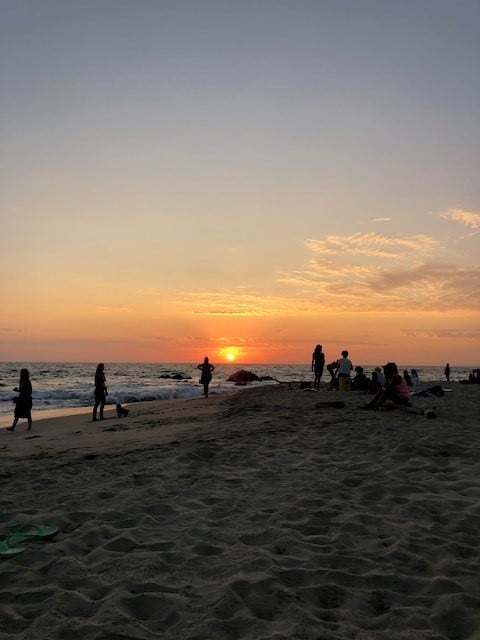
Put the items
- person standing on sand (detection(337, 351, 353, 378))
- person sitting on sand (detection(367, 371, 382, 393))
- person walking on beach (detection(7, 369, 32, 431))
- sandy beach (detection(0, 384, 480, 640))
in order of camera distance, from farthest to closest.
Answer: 1. person standing on sand (detection(337, 351, 353, 378))
2. person sitting on sand (detection(367, 371, 382, 393))
3. person walking on beach (detection(7, 369, 32, 431))
4. sandy beach (detection(0, 384, 480, 640))

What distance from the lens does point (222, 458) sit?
888cm

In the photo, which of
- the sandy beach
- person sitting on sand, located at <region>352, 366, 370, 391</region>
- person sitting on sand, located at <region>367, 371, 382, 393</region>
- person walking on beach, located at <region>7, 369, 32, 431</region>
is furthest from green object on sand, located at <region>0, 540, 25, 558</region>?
person sitting on sand, located at <region>352, 366, 370, 391</region>

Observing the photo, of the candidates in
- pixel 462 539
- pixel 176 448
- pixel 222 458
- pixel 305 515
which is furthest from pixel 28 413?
pixel 462 539

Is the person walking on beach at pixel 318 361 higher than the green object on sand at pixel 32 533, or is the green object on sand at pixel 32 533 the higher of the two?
the person walking on beach at pixel 318 361

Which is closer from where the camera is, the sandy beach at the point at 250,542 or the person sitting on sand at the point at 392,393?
the sandy beach at the point at 250,542

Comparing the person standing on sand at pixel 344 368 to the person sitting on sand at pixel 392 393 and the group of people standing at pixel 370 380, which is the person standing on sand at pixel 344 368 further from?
the person sitting on sand at pixel 392 393

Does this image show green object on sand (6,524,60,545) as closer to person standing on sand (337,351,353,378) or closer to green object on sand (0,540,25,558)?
green object on sand (0,540,25,558)

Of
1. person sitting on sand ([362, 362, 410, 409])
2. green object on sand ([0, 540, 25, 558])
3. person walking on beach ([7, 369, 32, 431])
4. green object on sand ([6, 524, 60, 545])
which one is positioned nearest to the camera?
green object on sand ([0, 540, 25, 558])

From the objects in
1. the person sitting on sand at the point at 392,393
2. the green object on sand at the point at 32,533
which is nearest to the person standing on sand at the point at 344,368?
the person sitting on sand at the point at 392,393

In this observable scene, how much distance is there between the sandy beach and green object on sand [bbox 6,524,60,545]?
7 centimetres

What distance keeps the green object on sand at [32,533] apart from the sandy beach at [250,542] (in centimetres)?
7

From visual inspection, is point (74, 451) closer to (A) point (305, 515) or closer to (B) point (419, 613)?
(A) point (305, 515)

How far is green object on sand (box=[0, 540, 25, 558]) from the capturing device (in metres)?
4.91

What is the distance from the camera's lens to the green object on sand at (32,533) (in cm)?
527
